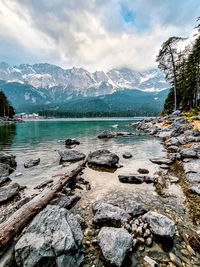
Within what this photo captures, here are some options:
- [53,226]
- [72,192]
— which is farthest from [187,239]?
[72,192]

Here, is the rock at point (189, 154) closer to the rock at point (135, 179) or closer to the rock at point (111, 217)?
the rock at point (135, 179)

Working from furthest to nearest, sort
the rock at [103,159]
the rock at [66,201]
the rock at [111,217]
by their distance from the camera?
1. the rock at [103,159]
2. the rock at [66,201]
3. the rock at [111,217]

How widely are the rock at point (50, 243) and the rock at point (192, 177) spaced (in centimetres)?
779

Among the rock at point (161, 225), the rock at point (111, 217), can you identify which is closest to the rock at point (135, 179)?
the rock at point (111, 217)

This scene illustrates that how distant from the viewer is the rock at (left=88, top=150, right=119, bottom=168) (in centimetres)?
1162

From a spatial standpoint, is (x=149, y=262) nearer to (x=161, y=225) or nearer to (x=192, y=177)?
(x=161, y=225)

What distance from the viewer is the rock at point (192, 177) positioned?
26.8ft

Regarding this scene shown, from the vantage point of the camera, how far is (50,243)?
142 inches

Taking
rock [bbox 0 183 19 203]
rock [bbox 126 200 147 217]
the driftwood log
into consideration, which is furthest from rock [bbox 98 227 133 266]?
rock [bbox 0 183 19 203]

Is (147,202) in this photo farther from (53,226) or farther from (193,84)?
(193,84)

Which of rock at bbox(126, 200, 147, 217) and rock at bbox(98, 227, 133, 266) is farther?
rock at bbox(126, 200, 147, 217)

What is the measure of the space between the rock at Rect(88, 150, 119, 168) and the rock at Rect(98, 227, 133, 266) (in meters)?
7.18

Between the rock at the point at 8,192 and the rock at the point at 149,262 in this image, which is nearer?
the rock at the point at 149,262

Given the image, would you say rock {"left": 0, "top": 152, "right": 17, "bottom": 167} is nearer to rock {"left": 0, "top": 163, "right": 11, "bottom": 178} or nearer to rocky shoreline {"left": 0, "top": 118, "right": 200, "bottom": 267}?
rock {"left": 0, "top": 163, "right": 11, "bottom": 178}
